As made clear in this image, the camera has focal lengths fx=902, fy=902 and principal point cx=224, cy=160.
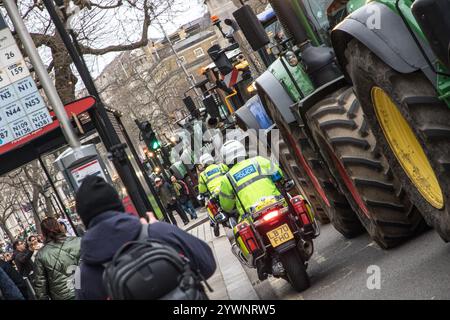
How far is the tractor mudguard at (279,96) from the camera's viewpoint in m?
10.6

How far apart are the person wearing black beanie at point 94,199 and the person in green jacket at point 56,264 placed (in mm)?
5220

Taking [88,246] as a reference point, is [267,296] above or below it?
below

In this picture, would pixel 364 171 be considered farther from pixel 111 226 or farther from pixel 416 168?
pixel 111 226

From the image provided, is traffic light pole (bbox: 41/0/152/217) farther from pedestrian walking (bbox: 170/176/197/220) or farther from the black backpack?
pedestrian walking (bbox: 170/176/197/220)

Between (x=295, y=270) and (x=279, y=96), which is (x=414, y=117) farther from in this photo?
(x=279, y=96)

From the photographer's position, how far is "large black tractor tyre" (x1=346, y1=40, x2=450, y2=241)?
19.9 feet

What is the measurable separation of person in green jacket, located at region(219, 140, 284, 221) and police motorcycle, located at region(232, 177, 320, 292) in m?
0.09

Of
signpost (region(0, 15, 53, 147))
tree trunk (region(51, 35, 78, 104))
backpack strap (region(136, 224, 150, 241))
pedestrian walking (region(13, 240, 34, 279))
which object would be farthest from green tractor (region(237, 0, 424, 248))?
tree trunk (region(51, 35, 78, 104))

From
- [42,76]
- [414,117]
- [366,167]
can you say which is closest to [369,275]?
[366,167]

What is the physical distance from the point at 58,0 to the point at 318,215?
4895mm

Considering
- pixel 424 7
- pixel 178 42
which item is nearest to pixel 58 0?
pixel 424 7

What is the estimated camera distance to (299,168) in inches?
463

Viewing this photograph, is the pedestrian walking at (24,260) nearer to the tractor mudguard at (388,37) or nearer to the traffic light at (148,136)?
the traffic light at (148,136)

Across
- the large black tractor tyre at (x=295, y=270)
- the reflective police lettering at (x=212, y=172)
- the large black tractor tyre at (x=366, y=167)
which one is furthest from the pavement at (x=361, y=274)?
the reflective police lettering at (x=212, y=172)
